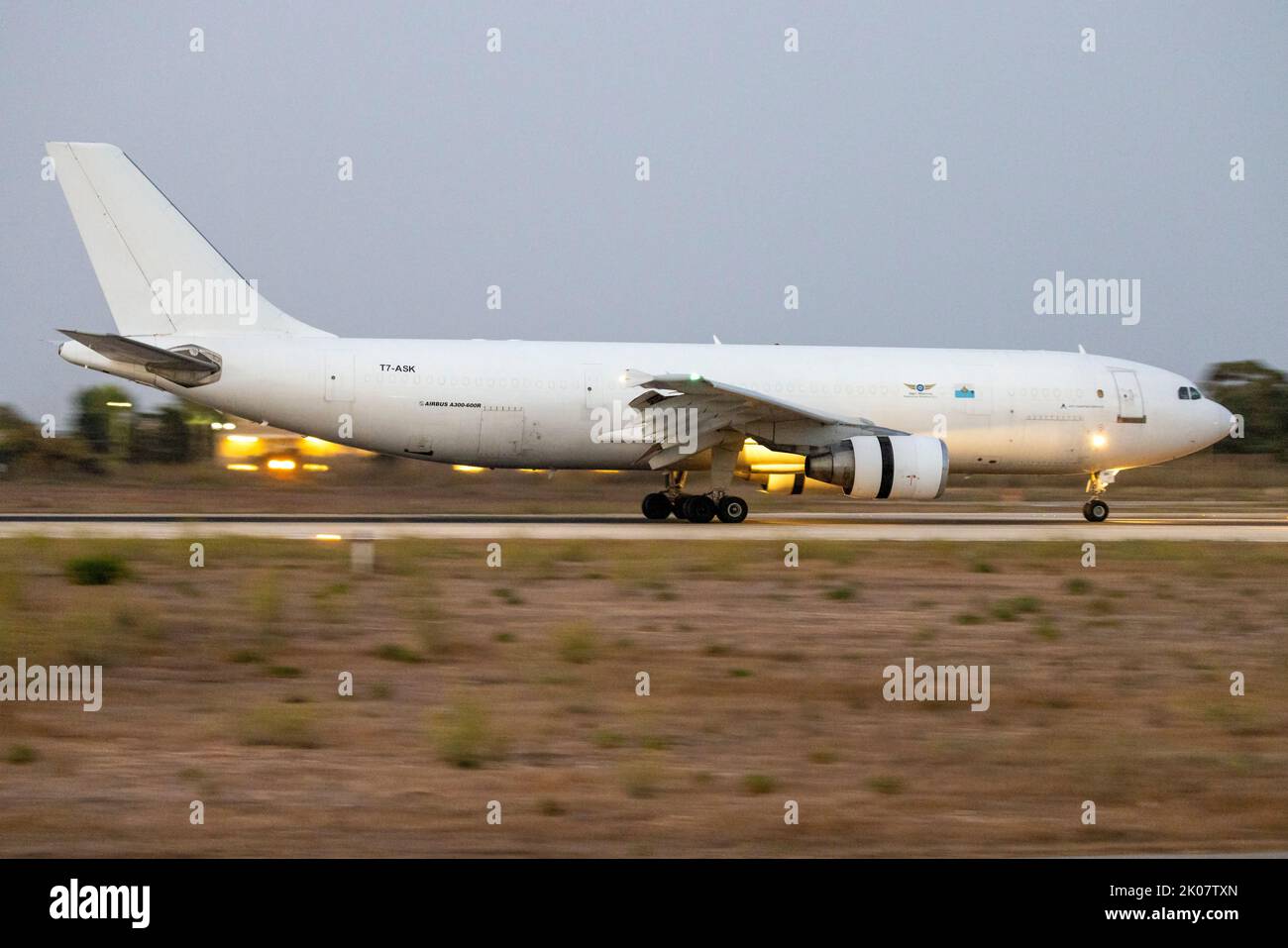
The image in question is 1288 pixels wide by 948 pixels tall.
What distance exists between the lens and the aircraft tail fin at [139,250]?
20766 mm

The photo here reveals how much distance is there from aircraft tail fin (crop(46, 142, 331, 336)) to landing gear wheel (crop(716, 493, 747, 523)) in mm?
8324

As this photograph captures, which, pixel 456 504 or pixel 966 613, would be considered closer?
pixel 966 613

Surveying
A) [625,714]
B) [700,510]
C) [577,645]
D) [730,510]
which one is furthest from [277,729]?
[730,510]

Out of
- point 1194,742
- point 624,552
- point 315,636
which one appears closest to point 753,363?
point 624,552

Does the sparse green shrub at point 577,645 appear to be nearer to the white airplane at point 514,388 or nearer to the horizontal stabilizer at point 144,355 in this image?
the white airplane at point 514,388

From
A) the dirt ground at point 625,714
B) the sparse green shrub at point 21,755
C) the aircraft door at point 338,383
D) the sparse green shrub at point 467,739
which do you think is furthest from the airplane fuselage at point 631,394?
the sparse green shrub at point 21,755

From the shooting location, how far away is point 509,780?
7094mm

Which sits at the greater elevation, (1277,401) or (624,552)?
(1277,401)

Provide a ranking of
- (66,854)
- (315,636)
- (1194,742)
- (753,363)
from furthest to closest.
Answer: (753,363)
(315,636)
(1194,742)
(66,854)

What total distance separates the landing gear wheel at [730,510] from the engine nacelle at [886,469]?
1.80m

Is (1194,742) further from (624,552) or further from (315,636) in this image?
(624,552)

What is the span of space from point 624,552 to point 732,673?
678 centimetres

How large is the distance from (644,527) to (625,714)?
41.6ft
